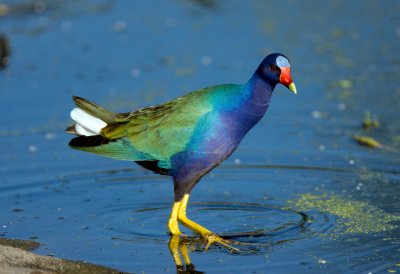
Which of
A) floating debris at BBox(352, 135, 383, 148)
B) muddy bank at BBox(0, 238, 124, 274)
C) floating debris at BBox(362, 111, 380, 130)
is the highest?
floating debris at BBox(362, 111, 380, 130)

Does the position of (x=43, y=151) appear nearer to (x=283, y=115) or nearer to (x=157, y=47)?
(x=283, y=115)

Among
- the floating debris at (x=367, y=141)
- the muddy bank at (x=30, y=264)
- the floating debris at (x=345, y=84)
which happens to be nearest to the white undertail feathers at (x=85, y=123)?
the muddy bank at (x=30, y=264)

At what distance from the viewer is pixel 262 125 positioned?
905 cm

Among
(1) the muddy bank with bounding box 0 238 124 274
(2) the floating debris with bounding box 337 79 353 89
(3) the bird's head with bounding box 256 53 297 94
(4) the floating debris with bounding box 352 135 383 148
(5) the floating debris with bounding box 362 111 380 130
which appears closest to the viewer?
(1) the muddy bank with bounding box 0 238 124 274

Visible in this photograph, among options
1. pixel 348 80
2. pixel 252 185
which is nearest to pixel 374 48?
pixel 348 80

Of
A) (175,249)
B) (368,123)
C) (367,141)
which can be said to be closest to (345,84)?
(368,123)

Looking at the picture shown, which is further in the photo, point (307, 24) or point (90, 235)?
point (307, 24)

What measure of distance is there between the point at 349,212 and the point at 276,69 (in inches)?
52.1

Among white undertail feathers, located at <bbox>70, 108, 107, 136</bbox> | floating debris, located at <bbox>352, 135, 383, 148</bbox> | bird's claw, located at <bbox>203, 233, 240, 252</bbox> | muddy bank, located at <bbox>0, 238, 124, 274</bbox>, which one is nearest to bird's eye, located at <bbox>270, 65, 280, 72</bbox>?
bird's claw, located at <bbox>203, 233, 240, 252</bbox>

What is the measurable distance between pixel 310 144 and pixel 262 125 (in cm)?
75

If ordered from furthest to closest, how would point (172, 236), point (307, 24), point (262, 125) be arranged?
point (307, 24), point (262, 125), point (172, 236)

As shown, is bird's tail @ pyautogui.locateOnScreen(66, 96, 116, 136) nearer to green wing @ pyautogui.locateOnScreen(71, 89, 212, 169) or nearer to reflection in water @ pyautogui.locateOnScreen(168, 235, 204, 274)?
green wing @ pyautogui.locateOnScreen(71, 89, 212, 169)

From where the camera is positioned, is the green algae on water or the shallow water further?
the green algae on water

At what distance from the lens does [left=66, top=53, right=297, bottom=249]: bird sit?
624 centimetres
